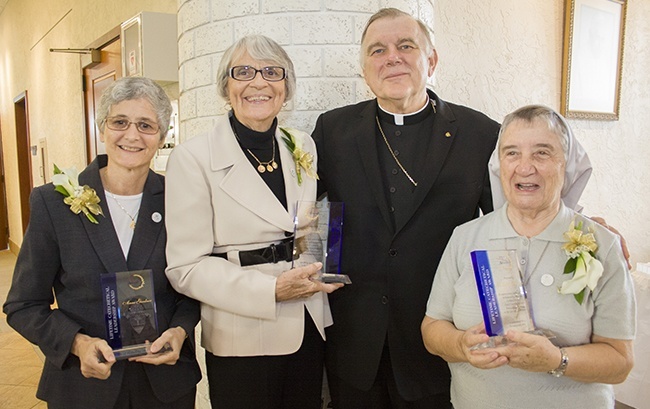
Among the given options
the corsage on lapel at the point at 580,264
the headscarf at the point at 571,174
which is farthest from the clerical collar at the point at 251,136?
the corsage on lapel at the point at 580,264

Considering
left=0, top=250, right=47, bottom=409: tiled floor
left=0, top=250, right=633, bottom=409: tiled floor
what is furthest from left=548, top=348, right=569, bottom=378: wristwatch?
left=0, top=250, right=47, bottom=409: tiled floor

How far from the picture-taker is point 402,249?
1.63 meters

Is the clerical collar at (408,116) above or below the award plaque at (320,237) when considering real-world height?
above

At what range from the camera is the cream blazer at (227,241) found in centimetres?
146

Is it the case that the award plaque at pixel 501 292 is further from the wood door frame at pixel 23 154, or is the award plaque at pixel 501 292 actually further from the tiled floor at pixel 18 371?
the wood door frame at pixel 23 154

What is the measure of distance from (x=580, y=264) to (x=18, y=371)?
3796mm

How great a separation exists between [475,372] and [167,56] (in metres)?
2.33

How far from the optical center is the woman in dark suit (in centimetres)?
138

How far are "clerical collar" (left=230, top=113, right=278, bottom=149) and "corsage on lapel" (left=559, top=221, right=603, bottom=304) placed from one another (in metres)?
0.95

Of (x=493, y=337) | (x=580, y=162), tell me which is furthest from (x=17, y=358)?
(x=580, y=162)

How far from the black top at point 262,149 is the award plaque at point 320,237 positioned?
12cm

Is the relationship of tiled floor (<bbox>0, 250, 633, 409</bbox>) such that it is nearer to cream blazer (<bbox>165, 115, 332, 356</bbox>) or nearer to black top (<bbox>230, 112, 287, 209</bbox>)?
cream blazer (<bbox>165, 115, 332, 356</bbox>)

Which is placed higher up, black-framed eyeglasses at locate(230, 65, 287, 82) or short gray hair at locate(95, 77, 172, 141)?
black-framed eyeglasses at locate(230, 65, 287, 82)

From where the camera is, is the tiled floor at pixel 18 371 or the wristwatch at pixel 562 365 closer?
the wristwatch at pixel 562 365
